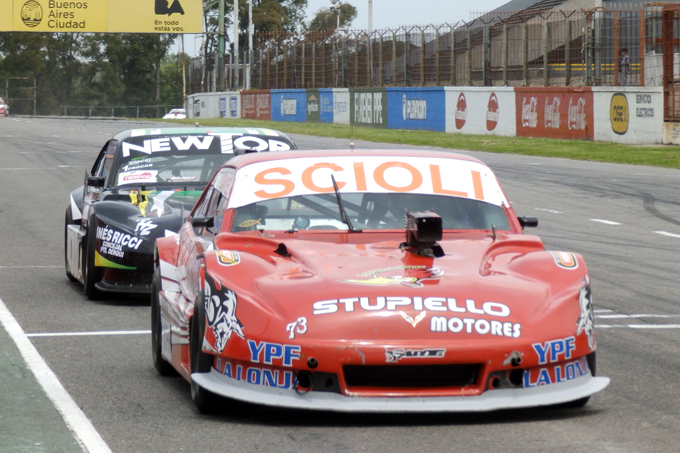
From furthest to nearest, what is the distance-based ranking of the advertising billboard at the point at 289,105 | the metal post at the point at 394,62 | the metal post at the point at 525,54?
the advertising billboard at the point at 289,105 → the metal post at the point at 394,62 → the metal post at the point at 525,54

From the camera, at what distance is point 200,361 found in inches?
203

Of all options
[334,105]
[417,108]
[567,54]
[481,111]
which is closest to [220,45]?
[334,105]

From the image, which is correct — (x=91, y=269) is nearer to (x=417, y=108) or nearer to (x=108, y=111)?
(x=417, y=108)

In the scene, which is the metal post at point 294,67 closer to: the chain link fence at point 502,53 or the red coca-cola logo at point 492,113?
the chain link fence at point 502,53

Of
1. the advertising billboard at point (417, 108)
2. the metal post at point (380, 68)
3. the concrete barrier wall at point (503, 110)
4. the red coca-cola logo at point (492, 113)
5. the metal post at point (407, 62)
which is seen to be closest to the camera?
the concrete barrier wall at point (503, 110)

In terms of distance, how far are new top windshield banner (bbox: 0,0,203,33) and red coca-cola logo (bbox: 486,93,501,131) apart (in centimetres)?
2886

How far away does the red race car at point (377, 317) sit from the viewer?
4.87 m

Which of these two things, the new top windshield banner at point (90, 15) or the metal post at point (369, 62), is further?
the new top windshield banner at point (90, 15)

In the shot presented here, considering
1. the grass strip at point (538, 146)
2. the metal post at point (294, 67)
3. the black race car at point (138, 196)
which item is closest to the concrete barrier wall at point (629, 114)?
the grass strip at point (538, 146)

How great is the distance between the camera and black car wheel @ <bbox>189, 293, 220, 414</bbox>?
5.14m

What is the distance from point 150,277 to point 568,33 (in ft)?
82.2

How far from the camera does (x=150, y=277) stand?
8.97 metres

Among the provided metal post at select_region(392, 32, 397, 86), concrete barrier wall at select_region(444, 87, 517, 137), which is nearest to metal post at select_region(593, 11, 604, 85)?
concrete barrier wall at select_region(444, 87, 517, 137)

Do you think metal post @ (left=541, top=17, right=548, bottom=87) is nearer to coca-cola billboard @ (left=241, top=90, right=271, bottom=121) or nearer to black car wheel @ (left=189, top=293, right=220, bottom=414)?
coca-cola billboard @ (left=241, top=90, right=271, bottom=121)
